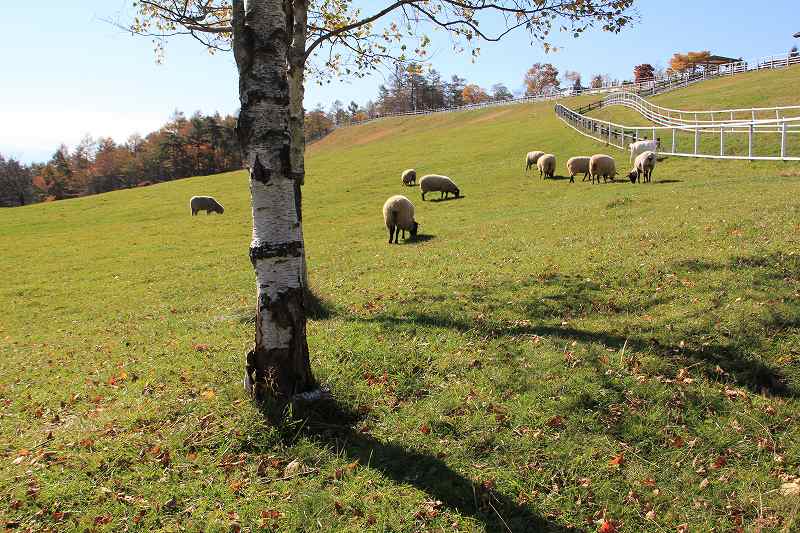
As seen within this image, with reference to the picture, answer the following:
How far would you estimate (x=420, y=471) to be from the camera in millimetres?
5020

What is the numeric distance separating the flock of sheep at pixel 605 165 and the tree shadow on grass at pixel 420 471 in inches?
913

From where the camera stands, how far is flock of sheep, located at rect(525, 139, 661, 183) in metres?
25.0

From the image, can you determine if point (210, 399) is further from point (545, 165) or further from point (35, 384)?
point (545, 165)

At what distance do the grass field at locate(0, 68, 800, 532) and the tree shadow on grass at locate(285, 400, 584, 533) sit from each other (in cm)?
2

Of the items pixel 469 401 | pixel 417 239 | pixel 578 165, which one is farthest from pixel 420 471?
pixel 578 165

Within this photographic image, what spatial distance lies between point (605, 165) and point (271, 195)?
83.2 feet

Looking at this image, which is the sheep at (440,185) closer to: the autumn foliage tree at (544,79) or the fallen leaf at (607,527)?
the fallen leaf at (607,527)

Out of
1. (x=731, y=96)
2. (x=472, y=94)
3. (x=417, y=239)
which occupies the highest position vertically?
(x=472, y=94)

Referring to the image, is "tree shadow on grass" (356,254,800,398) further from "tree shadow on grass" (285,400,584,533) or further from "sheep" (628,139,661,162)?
"sheep" (628,139,661,162)

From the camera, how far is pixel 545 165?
31.9 m

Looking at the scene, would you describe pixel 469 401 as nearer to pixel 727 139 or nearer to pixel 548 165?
pixel 548 165

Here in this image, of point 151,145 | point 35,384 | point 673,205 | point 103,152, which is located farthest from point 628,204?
point 103,152

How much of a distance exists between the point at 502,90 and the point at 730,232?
167303mm

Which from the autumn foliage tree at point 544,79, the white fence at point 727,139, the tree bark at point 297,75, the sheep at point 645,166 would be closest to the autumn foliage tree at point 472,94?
the autumn foliage tree at point 544,79
